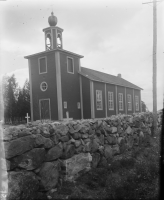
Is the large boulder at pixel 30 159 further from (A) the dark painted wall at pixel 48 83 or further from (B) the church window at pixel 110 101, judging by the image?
(B) the church window at pixel 110 101

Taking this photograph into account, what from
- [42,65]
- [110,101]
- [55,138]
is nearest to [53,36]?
[42,65]

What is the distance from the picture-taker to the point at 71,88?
20438mm

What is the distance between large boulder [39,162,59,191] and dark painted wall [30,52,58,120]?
14.8 meters

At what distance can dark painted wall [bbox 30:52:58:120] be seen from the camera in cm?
1914

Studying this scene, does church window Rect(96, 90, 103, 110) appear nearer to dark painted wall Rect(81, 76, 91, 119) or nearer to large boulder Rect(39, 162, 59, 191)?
dark painted wall Rect(81, 76, 91, 119)

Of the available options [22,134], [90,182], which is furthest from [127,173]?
[22,134]

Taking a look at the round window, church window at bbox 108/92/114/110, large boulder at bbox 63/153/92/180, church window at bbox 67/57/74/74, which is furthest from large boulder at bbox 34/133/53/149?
church window at bbox 108/92/114/110

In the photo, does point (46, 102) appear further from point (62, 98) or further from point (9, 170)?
point (9, 170)

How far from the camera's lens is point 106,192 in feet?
14.4

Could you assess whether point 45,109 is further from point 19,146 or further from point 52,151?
point 19,146

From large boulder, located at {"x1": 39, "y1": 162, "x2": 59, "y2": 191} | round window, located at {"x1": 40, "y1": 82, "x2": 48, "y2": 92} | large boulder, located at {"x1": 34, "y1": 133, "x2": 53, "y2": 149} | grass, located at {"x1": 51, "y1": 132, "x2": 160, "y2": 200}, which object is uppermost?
round window, located at {"x1": 40, "y1": 82, "x2": 48, "y2": 92}

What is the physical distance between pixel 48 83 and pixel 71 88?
7.92 feet

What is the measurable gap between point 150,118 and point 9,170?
362 inches

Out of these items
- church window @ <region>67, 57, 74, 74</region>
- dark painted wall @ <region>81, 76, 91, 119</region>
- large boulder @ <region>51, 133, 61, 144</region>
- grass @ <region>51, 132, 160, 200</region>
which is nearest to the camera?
grass @ <region>51, 132, 160, 200</region>
